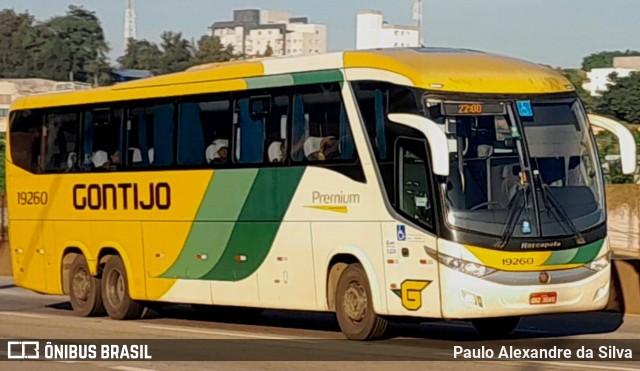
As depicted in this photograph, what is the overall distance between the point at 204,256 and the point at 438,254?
499 cm

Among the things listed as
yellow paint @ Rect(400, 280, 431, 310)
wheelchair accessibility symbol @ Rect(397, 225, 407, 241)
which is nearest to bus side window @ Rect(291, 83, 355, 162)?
wheelchair accessibility symbol @ Rect(397, 225, 407, 241)

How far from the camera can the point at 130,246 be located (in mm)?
21484

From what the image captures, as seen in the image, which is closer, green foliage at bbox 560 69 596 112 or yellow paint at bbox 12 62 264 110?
yellow paint at bbox 12 62 264 110

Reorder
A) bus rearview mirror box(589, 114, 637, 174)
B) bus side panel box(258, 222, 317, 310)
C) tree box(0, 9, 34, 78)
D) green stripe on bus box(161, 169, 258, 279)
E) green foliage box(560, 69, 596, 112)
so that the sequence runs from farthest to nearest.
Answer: tree box(0, 9, 34, 78) < green foliage box(560, 69, 596, 112) < green stripe on bus box(161, 169, 258, 279) < bus side panel box(258, 222, 317, 310) < bus rearview mirror box(589, 114, 637, 174)

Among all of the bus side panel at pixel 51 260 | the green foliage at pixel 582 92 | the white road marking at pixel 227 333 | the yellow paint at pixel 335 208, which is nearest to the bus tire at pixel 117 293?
the bus side panel at pixel 51 260

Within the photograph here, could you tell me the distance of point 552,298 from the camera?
15906 millimetres

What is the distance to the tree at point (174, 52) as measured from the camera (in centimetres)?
12975

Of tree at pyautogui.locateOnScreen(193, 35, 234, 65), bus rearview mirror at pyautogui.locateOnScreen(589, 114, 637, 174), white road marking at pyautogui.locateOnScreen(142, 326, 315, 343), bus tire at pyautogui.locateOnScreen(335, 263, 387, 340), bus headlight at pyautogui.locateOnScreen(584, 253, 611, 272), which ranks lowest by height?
white road marking at pyautogui.locateOnScreen(142, 326, 315, 343)

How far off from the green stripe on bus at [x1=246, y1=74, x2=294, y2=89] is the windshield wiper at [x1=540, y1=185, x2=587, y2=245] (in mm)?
3870

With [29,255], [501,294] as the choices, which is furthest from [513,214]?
[29,255]

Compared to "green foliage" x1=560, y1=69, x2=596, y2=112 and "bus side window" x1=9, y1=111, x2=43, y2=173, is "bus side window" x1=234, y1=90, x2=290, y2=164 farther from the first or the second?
"bus side window" x1=9, y1=111, x2=43, y2=173

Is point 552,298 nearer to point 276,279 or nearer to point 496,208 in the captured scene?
point 496,208

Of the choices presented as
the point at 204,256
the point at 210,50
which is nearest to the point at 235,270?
the point at 204,256

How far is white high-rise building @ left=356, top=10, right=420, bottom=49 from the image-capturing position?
17350 cm
